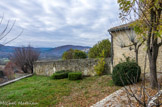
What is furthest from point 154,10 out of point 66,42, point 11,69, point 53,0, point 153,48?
point 11,69

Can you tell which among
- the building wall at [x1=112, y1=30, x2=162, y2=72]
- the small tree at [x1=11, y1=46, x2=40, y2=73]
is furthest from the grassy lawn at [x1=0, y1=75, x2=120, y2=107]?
the small tree at [x1=11, y1=46, x2=40, y2=73]

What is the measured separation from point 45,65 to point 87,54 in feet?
17.2

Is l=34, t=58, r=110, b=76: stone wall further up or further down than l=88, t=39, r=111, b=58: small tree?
further down

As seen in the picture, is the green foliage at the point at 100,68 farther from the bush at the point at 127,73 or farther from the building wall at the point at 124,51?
the bush at the point at 127,73

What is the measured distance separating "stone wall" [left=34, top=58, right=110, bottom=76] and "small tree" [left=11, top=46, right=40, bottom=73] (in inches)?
105

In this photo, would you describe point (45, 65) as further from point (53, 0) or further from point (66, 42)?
point (53, 0)

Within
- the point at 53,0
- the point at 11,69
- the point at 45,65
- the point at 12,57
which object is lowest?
the point at 11,69

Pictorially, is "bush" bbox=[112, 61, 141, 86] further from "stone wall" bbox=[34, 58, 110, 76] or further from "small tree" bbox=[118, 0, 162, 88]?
"stone wall" bbox=[34, 58, 110, 76]

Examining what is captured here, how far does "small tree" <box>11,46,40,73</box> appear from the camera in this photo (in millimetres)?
15289

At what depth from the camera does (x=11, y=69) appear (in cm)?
1864

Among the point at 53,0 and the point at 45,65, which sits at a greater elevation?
the point at 53,0

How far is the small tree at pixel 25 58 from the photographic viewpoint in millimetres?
15289

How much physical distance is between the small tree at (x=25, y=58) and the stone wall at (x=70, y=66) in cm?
267

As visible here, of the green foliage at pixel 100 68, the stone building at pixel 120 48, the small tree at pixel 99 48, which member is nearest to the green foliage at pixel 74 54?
the small tree at pixel 99 48
